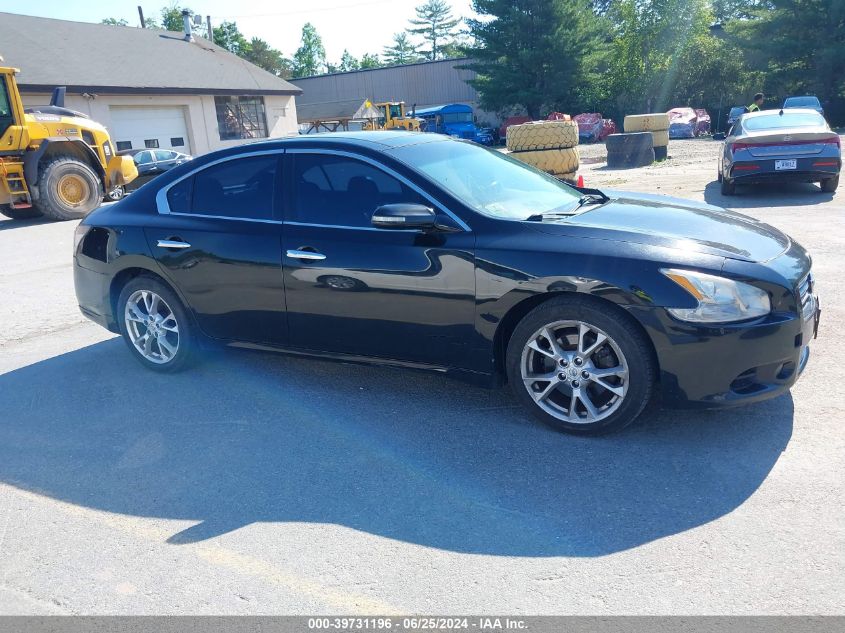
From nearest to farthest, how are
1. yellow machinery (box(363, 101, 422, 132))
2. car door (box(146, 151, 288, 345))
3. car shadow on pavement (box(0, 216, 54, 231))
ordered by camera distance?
car door (box(146, 151, 288, 345)) < car shadow on pavement (box(0, 216, 54, 231)) < yellow machinery (box(363, 101, 422, 132))

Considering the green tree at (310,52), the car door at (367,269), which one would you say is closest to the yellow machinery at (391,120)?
the car door at (367,269)

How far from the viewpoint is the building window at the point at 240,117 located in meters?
30.8

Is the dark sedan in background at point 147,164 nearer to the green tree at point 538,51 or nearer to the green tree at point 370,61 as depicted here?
the green tree at point 538,51

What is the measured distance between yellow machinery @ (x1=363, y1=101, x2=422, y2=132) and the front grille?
32.6m

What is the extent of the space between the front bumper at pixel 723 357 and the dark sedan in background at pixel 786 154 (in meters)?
8.51

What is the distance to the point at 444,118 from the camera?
48906mm

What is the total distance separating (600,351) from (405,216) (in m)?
1.26

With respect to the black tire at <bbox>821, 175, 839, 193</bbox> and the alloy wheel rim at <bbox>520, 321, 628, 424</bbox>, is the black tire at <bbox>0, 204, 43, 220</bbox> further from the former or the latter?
the black tire at <bbox>821, 175, 839, 193</bbox>

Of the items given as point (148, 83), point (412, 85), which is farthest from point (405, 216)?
point (412, 85)

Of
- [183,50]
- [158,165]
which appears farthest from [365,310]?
[183,50]

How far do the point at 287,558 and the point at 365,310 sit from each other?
5.36ft

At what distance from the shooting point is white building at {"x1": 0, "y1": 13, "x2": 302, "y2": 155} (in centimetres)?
2490

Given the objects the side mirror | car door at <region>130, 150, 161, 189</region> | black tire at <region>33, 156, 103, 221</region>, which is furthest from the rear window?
car door at <region>130, 150, 161, 189</region>

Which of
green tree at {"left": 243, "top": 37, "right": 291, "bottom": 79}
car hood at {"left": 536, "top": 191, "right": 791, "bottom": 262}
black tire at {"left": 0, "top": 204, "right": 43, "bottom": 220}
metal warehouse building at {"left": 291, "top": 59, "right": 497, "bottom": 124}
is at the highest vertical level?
green tree at {"left": 243, "top": 37, "right": 291, "bottom": 79}
